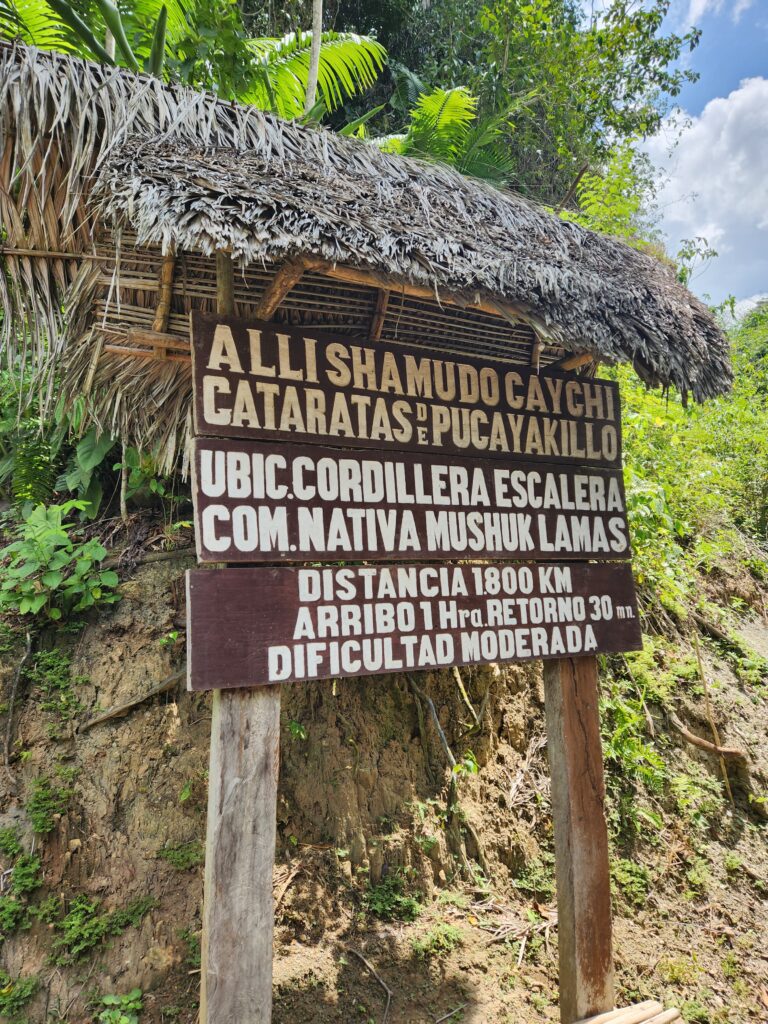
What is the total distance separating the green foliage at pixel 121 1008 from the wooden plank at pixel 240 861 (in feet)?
3.47

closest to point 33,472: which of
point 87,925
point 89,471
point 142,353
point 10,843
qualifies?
point 89,471

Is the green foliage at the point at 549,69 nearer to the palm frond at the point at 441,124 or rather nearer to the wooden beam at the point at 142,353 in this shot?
the palm frond at the point at 441,124

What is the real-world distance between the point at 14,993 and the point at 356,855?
5.57ft

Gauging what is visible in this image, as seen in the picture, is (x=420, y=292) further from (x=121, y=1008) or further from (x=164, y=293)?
(x=121, y=1008)

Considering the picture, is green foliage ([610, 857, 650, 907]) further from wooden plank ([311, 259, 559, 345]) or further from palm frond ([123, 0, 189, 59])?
palm frond ([123, 0, 189, 59])

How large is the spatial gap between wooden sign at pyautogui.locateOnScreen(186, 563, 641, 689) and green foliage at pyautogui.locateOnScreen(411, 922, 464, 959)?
1775mm

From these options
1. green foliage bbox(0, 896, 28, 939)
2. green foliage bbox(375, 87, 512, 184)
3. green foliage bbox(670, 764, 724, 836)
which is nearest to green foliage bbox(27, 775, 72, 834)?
green foliage bbox(0, 896, 28, 939)

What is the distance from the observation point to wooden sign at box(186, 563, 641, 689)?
214 centimetres

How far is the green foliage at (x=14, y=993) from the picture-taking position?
266cm

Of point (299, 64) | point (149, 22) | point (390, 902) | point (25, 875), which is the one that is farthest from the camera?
point (299, 64)

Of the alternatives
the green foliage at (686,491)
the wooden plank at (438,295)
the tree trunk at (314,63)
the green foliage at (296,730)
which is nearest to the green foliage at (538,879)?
the green foliage at (296,730)

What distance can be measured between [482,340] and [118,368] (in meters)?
1.81

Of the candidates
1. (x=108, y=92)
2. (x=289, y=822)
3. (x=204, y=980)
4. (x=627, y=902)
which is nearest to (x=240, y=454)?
(x=108, y=92)

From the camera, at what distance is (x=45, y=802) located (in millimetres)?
3145
